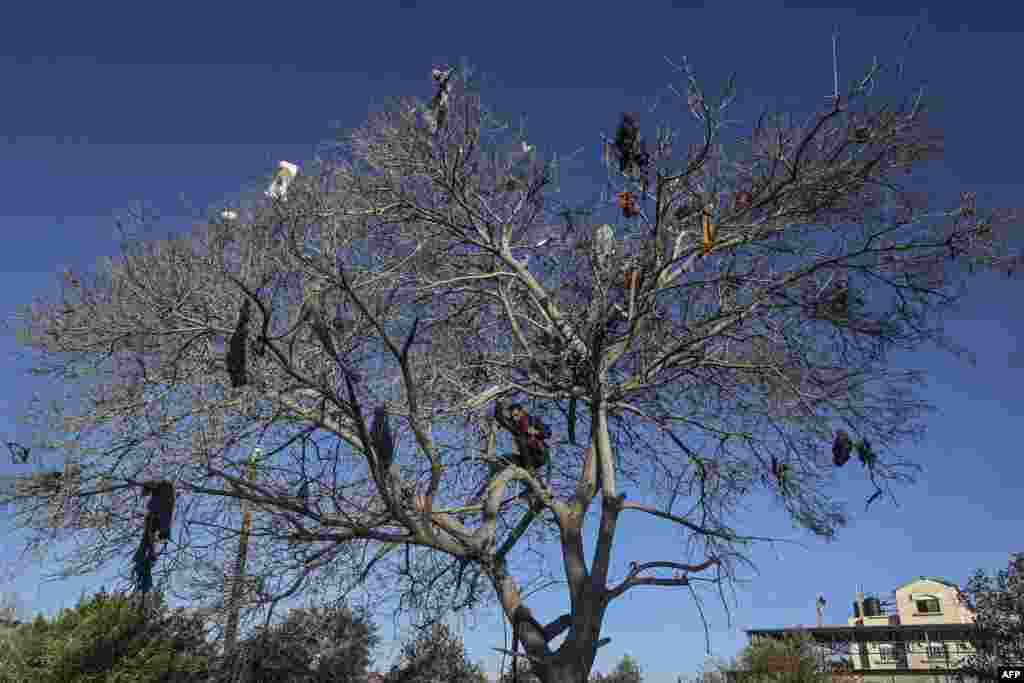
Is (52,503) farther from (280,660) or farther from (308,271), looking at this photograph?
(280,660)

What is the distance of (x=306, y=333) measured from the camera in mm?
7348

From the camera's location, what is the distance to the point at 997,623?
15836 millimetres

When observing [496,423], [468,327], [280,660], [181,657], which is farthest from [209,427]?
[181,657]

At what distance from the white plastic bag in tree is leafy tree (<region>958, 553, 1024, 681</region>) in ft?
54.0

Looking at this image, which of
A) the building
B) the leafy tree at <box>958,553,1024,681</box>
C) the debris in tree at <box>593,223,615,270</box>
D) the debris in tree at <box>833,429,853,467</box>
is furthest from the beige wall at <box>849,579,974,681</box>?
the debris in tree at <box>593,223,615,270</box>

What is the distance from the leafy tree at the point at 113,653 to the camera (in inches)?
568

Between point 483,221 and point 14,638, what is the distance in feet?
51.5

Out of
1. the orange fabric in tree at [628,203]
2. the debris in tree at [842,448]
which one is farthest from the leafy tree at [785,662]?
the orange fabric in tree at [628,203]

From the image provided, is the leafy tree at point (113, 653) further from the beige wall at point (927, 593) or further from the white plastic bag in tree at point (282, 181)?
the beige wall at point (927, 593)

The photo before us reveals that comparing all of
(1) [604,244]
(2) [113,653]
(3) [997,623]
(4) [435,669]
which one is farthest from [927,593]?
(1) [604,244]

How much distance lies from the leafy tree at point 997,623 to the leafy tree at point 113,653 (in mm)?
15597

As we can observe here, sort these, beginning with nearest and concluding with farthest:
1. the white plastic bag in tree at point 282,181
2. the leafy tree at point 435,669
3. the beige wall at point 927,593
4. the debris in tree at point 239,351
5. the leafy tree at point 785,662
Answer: the debris in tree at point 239,351 → the white plastic bag in tree at point 282,181 → the leafy tree at point 435,669 → the leafy tree at point 785,662 → the beige wall at point 927,593

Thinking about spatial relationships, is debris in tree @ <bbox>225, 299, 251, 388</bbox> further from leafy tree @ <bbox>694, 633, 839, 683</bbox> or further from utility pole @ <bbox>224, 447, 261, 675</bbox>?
leafy tree @ <bbox>694, 633, 839, 683</bbox>

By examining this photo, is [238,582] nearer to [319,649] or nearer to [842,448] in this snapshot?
[842,448]
